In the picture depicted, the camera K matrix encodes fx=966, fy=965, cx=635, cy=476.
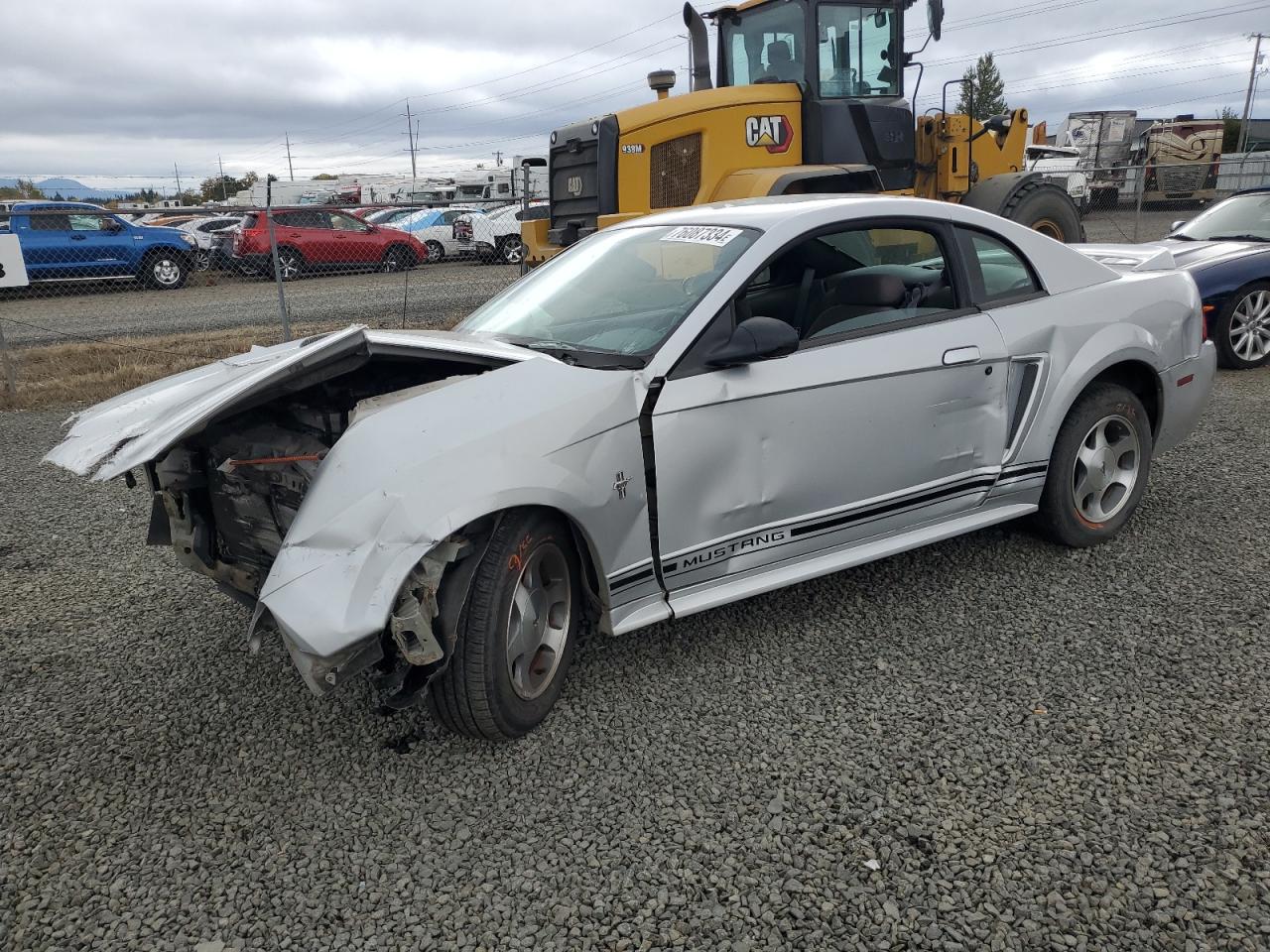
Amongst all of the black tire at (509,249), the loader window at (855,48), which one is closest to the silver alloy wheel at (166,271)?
the black tire at (509,249)

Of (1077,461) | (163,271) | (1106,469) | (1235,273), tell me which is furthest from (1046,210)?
(163,271)

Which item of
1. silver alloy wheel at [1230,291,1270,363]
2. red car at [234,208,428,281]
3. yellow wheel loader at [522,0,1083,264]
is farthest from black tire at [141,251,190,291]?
silver alloy wheel at [1230,291,1270,363]

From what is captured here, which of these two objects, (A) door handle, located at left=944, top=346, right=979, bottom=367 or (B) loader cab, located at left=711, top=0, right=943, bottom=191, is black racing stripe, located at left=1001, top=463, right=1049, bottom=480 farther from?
(B) loader cab, located at left=711, top=0, right=943, bottom=191

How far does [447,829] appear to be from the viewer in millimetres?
2633

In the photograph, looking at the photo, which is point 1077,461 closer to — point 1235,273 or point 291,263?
point 1235,273

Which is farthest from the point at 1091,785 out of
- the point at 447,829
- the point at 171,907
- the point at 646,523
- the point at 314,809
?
the point at 171,907

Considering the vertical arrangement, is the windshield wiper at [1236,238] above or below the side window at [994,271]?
below

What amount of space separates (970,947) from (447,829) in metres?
1.35

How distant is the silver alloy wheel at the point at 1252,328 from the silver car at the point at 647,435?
14.3 feet

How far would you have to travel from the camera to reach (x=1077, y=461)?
418cm

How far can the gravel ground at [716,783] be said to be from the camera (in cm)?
229

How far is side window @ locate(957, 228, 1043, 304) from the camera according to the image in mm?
3936

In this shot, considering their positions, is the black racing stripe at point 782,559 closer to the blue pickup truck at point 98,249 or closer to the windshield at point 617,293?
the windshield at point 617,293

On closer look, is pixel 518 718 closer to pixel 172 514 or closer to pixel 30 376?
pixel 172 514
